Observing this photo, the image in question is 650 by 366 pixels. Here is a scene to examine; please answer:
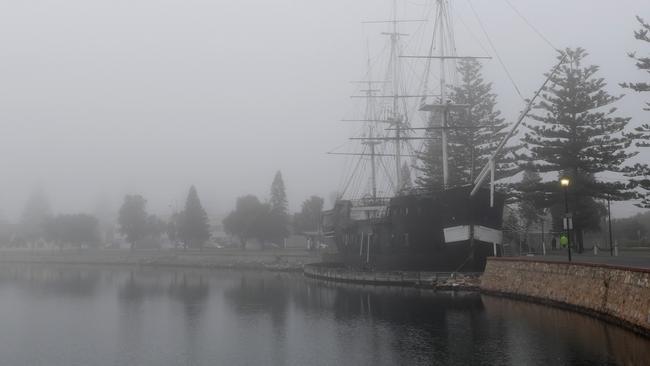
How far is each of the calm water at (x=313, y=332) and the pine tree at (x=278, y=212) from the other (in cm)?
4971

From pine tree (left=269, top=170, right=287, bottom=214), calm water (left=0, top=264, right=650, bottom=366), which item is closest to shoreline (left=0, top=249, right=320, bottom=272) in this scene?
Answer: pine tree (left=269, top=170, right=287, bottom=214)

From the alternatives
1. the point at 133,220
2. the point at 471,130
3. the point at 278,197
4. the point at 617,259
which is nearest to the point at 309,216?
the point at 278,197

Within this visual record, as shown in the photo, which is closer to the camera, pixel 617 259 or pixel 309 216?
pixel 617 259

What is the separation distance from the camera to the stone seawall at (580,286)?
1856cm

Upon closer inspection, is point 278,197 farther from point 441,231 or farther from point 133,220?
point 441,231

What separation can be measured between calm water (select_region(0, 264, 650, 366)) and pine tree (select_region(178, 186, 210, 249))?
54.5m

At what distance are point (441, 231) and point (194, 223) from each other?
63.7 m

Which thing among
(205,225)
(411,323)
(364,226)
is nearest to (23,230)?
(205,225)

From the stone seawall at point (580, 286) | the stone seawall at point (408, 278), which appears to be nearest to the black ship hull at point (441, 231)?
the stone seawall at point (408, 278)

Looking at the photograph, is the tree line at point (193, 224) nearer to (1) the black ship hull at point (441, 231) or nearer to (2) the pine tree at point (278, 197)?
(2) the pine tree at point (278, 197)

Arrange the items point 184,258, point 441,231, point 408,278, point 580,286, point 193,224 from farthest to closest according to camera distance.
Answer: point 193,224
point 184,258
point 408,278
point 441,231
point 580,286

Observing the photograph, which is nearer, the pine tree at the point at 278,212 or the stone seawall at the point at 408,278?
the stone seawall at the point at 408,278

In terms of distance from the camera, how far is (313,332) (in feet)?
79.6

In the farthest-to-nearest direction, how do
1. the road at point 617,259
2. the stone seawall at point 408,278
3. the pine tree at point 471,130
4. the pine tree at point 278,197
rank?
the pine tree at point 278,197 < the pine tree at point 471,130 < the stone seawall at point 408,278 < the road at point 617,259
